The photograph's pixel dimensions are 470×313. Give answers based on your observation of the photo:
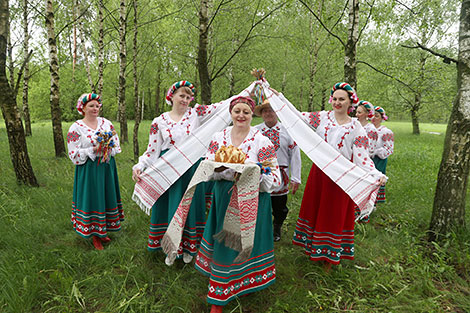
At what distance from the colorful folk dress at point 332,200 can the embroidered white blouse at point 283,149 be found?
474 mm

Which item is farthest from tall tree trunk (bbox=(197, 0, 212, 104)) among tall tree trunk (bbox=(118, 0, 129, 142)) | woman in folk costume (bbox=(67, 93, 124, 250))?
tall tree trunk (bbox=(118, 0, 129, 142))

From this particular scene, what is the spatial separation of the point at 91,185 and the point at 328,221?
3202mm

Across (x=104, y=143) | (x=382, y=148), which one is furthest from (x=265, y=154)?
(x=382, y=148)

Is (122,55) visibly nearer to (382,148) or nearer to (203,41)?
(203,41)

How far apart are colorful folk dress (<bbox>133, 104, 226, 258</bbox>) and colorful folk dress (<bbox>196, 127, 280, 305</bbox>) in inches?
25.0

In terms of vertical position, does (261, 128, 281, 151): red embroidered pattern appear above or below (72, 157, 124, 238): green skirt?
above

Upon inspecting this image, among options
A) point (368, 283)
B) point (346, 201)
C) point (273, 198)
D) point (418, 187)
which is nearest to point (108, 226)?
point (273, 198)

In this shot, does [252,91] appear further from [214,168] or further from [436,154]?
[436,154]

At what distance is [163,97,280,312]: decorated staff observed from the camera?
2.35m

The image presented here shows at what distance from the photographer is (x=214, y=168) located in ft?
7.63

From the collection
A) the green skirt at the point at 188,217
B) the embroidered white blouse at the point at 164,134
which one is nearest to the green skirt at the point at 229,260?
the green skirt at the point at 188,217

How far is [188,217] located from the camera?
3.33 meters

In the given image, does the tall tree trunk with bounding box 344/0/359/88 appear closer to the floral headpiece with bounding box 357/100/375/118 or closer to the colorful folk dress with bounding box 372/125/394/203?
the floral headpiece with bounding box 357/100/375/118

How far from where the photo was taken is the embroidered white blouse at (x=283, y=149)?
12.3 feet
